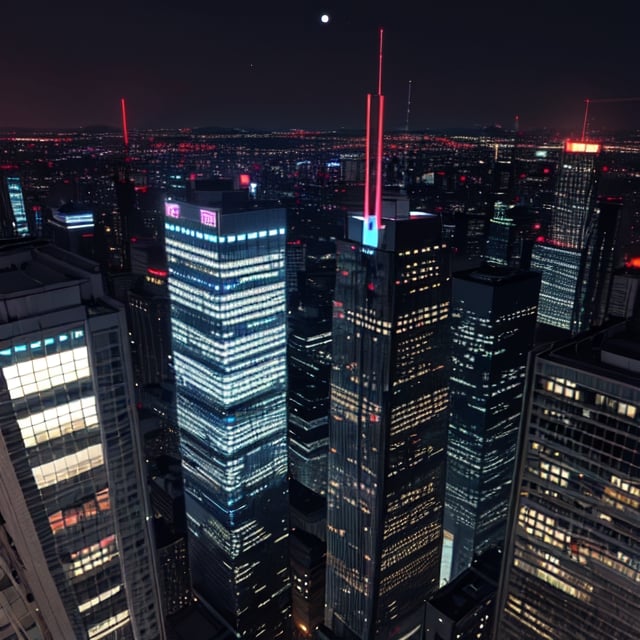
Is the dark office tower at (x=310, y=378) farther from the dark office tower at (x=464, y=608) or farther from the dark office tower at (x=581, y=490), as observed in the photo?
the dark office tower at (x=581, y=490)

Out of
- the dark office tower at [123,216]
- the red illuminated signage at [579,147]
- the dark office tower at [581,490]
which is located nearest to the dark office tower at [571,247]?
the red illuminated signage at [579,147]

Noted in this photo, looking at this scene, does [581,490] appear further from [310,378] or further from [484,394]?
[310,378]

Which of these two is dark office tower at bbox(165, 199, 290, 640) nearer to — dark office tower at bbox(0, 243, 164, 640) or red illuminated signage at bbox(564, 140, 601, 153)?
dark office tower at bbox(0, 243, 164, 640)

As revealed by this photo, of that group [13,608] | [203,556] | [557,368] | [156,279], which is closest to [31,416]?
[13,608]

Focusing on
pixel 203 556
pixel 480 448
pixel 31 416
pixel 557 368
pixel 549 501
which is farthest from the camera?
pixel 480 448

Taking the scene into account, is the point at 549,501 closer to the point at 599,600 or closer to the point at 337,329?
the point at 599,600

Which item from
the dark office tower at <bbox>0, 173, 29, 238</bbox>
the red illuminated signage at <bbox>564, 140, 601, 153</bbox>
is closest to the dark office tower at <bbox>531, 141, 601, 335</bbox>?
the red illuminated signage at <bbox>564, 140, 601, 153</bbox>
